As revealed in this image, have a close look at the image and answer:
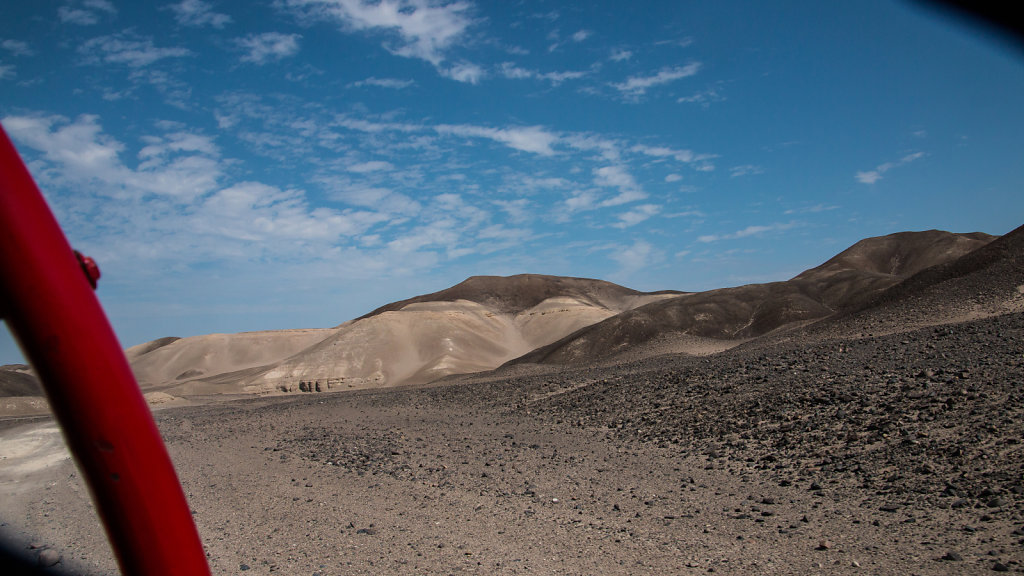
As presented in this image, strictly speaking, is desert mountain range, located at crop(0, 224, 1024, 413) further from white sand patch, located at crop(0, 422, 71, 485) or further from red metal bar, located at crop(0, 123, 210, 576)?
red metal bar, located at crop(0, 123, 210, 576)

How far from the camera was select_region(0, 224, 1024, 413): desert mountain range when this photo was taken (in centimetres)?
3872

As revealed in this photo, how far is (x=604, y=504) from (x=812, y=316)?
165 ft

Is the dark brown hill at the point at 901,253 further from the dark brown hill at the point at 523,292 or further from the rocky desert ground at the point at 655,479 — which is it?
the rocky desert ground at the point at 655,479

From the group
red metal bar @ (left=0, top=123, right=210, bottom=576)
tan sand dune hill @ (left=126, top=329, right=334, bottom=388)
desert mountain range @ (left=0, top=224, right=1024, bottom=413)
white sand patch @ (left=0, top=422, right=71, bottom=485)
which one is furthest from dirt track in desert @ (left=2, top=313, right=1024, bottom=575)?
tan sand dune hill @ (left=126, top=329, right=334, bottom=388)

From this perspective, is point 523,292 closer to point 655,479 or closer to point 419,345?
point 419,345

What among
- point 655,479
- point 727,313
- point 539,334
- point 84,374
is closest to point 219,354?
point 539,334

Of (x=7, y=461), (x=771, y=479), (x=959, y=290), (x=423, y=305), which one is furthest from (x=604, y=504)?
(x=423, y=305)

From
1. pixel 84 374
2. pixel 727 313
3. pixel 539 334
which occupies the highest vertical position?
pixel 539 334

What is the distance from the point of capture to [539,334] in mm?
88688

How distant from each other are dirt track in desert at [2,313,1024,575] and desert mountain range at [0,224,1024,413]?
1575 cm

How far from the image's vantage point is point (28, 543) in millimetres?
7340

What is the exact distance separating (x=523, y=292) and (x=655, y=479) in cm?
13072

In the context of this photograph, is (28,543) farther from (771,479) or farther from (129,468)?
(771,479)

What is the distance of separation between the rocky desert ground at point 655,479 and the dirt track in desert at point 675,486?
0.04m
